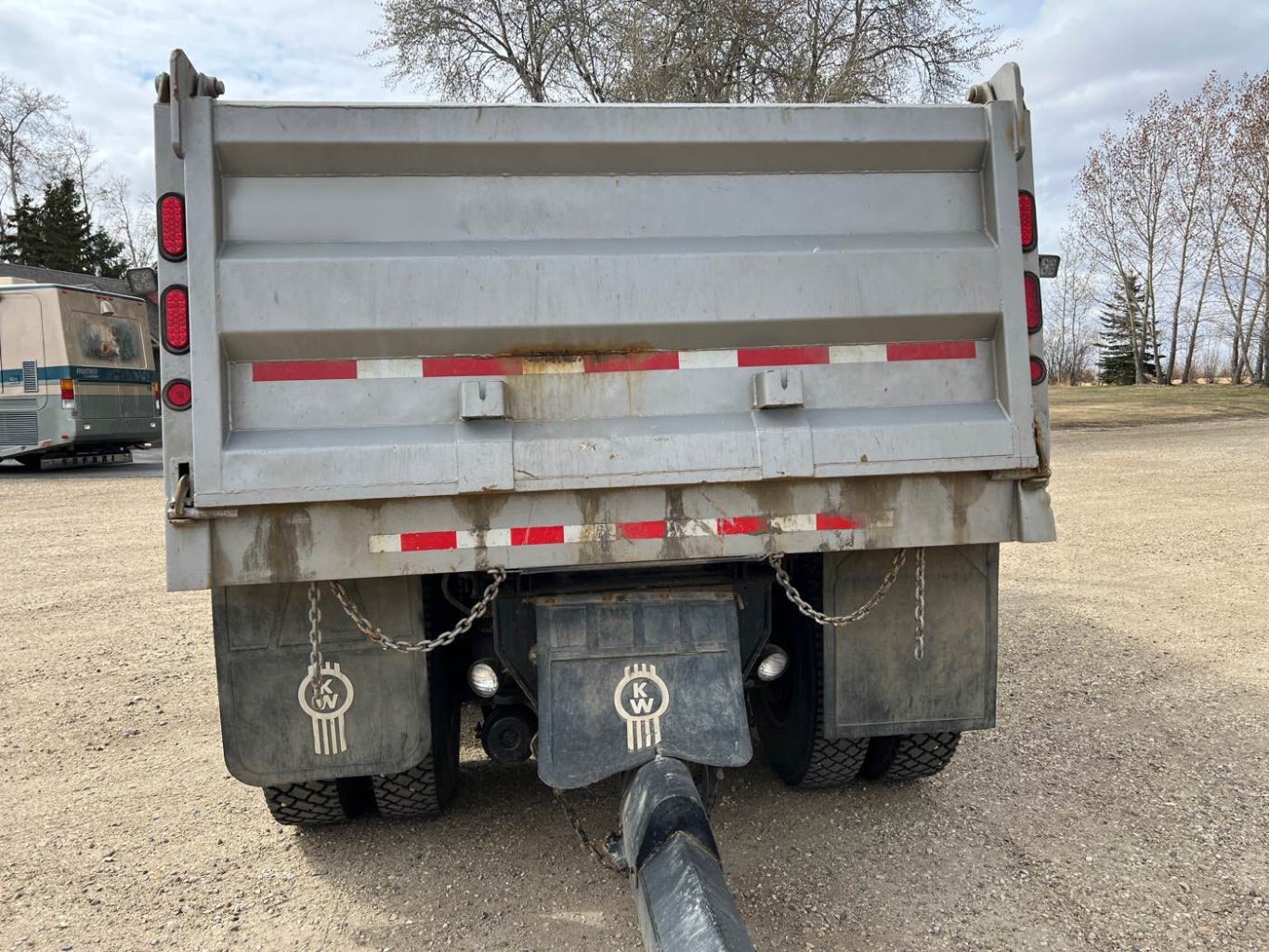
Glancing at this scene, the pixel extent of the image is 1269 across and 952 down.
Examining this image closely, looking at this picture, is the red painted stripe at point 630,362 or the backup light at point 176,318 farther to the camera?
the red painted stripe at point 630,362

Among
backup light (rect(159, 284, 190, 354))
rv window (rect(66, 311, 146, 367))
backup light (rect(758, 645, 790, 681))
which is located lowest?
backup light (rect(758, 645, 790, 681))

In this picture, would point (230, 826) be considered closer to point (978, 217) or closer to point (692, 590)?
point (692, 590)

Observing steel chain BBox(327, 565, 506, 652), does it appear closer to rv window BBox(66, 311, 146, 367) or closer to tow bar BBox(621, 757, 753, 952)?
tow bar BBox(621, 757, 753, 952)

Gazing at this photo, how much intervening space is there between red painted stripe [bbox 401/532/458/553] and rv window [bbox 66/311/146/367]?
619 inches

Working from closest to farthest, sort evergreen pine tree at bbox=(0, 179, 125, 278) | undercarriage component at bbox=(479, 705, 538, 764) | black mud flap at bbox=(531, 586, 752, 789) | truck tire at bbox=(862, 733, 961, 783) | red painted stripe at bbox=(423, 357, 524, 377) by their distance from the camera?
red painted stripe at bbox=(423, 357, 524, 377) < black mud flap at bbox=(531, 586, 752, 789) < undercarriage component at bbox=(479, 705, 538, 764) < truck tire at bbox=(862, 733, 961, 783) < evergreen pine tree at bbox=(0, 179, 125, 278)

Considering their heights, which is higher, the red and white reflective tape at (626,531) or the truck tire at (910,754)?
the red and white reflective tape at (626,531)

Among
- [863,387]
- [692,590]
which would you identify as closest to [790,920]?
[692,590]

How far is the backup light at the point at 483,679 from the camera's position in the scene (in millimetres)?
3371

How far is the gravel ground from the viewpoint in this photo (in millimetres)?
3039

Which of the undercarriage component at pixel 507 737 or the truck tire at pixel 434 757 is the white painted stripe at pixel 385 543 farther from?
the undercarriage component at pixel 507 737

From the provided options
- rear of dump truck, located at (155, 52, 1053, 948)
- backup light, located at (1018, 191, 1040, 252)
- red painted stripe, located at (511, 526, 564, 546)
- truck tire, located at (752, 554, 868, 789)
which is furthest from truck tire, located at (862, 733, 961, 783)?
backup light, located at (1018, 191, 1040, 252)

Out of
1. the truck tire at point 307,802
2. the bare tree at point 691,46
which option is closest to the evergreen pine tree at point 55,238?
the bare tree at point 691,46

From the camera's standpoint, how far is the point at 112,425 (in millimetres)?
17203

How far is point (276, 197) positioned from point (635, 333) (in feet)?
3.57
